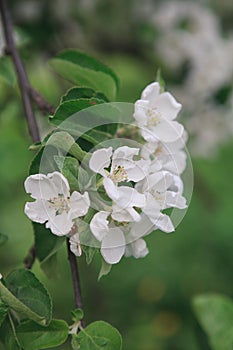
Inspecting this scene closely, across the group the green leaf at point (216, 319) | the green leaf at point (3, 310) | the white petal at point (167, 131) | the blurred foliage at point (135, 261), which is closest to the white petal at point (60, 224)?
the green leaf at point (3, 310)

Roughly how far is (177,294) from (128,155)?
176 cm

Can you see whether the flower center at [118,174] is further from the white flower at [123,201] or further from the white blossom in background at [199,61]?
the white blossom in background at [199,61]

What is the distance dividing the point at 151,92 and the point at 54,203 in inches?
9.4

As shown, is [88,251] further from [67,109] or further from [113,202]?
[67,109]

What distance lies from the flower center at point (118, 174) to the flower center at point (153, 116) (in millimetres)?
162

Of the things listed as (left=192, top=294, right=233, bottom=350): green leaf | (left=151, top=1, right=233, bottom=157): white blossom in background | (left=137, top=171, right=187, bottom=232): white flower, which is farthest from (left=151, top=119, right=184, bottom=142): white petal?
(left=151, top=1, right=233, bottom=157): white blossom in background

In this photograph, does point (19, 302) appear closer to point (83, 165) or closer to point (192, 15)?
point (83, 165)

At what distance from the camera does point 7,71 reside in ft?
3.71

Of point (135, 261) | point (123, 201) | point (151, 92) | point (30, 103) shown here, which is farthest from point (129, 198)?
point (135, 261)

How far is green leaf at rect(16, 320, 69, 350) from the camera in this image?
31.6 inches

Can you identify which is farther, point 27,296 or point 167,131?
point 167,131

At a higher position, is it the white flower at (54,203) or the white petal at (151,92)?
the white petal at (151,92)

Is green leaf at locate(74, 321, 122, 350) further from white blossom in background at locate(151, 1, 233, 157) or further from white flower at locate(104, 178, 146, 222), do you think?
white blossom in background at locate(151, 1, 233, 157)

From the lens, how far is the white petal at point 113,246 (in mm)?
777
